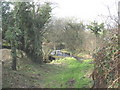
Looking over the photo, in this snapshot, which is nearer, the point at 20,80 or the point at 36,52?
the point at 20,80

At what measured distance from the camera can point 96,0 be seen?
11.1 metres

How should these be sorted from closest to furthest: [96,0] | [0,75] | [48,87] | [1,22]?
[0,75], [48,87], [1,22], [96,0]

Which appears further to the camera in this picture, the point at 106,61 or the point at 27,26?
the point at 27,26

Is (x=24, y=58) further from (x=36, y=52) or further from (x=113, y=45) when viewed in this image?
(x=113, y=45)

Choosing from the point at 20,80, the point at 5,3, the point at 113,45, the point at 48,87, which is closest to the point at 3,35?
the point at 5,3

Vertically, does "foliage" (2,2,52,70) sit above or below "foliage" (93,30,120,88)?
above

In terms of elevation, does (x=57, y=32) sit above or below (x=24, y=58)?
above

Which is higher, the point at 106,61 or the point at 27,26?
the point at 27,26

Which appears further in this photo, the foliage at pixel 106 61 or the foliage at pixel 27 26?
the foliage at pixel 27 26

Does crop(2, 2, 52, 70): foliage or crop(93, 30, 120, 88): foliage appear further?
crop(2, 2, 52, 70): foliage

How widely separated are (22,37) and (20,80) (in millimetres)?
3632

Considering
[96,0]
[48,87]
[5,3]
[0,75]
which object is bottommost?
[48,87]

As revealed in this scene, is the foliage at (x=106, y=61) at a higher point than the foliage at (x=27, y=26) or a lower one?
lower

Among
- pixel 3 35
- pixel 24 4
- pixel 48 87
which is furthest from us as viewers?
pixel 24 4
